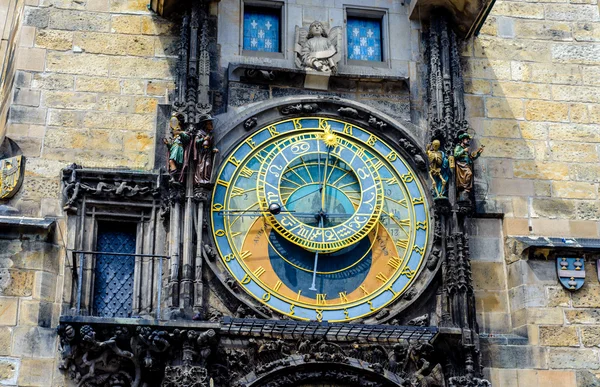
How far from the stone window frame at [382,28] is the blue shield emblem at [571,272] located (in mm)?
3168

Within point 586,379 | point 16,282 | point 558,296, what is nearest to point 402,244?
point 558,296

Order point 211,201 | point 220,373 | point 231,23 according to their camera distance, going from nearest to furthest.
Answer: point 220,373 → point 211,201 → point 231,23

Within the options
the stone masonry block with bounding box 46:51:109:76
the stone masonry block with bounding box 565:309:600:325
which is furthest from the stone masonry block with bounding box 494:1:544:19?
the stone masonry block with bounding box 46:51:109:76

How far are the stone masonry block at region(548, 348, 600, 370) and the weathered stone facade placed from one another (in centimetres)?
2

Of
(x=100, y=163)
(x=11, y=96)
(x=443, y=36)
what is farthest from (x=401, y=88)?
(x=11, y=96)

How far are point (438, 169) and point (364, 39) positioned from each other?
2.08m

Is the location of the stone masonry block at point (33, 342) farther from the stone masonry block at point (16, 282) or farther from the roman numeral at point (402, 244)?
the roman numeral at point (402, 244)

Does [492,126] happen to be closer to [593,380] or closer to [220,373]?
[593,380]

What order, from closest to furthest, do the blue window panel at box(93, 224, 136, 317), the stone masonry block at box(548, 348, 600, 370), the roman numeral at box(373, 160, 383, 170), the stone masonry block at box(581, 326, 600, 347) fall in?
the blue window panel at box(93, 224, 136, 317)
the stone masonry block at box(548, 348, 600, 370)
the stone masonry block at box(581, 326, 600, 347)
the roman numeral at box(373, 160, 383, 170)

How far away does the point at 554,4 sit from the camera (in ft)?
50.0

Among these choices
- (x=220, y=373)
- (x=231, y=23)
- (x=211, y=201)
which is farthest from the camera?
(x=231, y=23)

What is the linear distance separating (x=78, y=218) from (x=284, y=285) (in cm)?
240

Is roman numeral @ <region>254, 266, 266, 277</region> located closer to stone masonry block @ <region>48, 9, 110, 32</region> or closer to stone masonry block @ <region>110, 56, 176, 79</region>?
stone masonry block @ <region>110, 56, 176, 79</region>

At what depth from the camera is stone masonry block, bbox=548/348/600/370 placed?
13.2 meters
